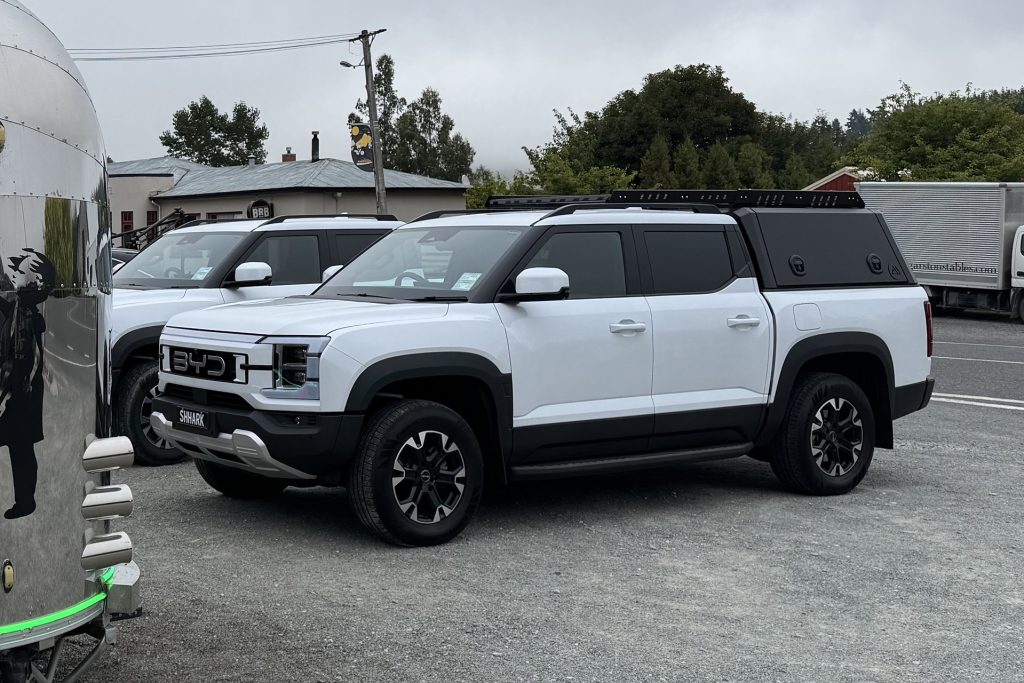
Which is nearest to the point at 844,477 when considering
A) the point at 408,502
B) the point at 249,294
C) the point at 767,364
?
the point at 767,364

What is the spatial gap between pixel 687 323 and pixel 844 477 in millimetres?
1615

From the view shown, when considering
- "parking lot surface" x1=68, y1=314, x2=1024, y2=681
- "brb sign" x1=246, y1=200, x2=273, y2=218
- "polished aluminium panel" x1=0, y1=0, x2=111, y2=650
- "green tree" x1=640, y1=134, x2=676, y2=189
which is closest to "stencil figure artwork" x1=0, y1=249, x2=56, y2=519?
"polished aluminium panel" x1=0, y1=0, x2=111, y2=650

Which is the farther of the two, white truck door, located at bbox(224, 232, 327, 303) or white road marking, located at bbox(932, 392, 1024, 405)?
white road marking, located at bbox(932, 392, 1024, 405)

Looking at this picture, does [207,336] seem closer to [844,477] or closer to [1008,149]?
[844,477]

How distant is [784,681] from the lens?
4.88 m

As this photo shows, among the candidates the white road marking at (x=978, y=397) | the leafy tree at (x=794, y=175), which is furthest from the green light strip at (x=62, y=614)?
the leafy tree at (x=794, y=175)

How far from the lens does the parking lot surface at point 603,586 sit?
5078 millimetres

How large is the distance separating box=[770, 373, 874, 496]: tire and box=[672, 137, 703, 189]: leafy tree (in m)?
66.4

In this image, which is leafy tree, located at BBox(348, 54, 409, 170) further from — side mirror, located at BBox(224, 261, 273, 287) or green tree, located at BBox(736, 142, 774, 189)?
side mirror, located at BBox(224, 261, 273, 287)

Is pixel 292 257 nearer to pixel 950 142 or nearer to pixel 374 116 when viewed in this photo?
pixel 374 116

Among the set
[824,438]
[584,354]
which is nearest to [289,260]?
[584,354]

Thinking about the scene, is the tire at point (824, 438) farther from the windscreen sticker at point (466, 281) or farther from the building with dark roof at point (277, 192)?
the building with dark roof at point (277, 192)

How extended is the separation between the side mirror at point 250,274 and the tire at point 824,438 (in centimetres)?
417

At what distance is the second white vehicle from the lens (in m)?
9.37
